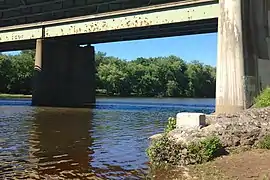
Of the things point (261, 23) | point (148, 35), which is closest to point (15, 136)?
point (261, 23)

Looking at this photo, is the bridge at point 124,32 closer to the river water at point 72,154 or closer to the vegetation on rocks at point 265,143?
the river water at point 72,154

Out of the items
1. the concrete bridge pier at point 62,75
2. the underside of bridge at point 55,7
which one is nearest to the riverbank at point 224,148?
the underside of bridge at point 55,7

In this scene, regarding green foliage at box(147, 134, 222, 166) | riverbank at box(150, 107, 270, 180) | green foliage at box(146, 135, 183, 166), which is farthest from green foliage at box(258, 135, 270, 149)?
green foliage at box(146, 135, 183, 166)

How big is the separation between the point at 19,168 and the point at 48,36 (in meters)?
35.3

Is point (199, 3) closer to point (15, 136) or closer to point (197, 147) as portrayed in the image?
point (15, 136)

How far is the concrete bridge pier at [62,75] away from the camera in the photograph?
154 feet

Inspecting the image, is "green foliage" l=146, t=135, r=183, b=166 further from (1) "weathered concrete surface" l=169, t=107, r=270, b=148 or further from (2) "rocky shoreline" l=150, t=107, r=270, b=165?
(1) "weathered concrete surface" l=169, t=107, r=270, b=148

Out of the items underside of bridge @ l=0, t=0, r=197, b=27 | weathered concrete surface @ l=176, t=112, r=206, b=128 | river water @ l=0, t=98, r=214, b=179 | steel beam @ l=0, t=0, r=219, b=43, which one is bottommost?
river water @ l=0, t=98, r=214, b=179

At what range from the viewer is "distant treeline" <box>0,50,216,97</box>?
116625 millimetres

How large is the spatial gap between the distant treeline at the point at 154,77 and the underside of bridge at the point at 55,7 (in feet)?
167

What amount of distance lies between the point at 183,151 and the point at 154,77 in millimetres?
113448

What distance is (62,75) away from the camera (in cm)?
4928

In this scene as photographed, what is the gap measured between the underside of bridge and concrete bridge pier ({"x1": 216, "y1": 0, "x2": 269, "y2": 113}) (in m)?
24.5

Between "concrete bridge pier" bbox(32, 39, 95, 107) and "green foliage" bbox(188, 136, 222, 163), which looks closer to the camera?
"green foliage" bbox(188, 136, 222, 163)
